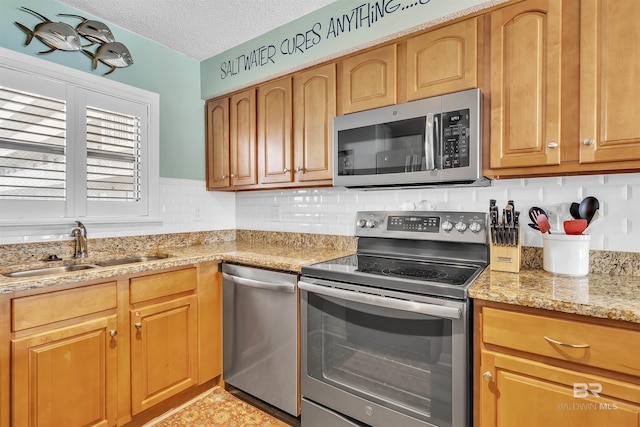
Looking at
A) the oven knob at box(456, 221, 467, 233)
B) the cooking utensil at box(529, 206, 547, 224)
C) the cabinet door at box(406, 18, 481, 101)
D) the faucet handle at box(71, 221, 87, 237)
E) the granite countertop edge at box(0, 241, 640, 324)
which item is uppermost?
the cabinet door at box(406, 18, 481, 101)

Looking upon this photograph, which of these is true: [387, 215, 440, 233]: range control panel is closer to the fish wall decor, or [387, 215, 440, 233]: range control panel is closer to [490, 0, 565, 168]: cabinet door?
[490, 0, 565, 168]: cabinet door

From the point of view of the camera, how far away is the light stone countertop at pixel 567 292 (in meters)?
1.05

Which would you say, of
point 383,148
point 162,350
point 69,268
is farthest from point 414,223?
point 69,268

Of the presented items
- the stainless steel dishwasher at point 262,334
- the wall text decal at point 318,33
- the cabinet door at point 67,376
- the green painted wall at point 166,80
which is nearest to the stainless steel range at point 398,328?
the stainless steel dishwasher at point 262,334

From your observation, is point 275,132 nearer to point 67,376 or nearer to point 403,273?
point 403,273

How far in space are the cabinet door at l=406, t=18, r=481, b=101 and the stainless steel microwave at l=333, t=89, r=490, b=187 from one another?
76 mm

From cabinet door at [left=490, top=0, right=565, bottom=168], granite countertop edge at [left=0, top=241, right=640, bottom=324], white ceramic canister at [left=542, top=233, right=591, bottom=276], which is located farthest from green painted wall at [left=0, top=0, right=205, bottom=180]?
white ceramic canister at [left=542, top=233, right=591, bottom=276]

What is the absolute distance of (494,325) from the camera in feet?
4.04

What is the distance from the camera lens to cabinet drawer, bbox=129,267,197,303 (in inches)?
70.5

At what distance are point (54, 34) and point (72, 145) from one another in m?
0.64

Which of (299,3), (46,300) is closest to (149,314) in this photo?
(46,300)

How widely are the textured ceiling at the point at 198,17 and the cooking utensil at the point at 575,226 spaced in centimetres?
177

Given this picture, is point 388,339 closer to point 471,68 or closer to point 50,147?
point 471,68

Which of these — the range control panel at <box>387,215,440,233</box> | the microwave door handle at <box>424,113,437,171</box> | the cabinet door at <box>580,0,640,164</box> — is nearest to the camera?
the cabinet door at <box>580,0,640,164</box>
